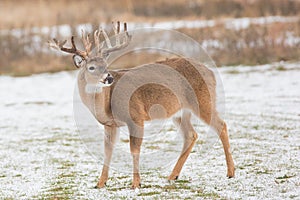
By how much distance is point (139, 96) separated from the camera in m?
8.32

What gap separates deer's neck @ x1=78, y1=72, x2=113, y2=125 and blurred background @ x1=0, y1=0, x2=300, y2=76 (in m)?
14.7

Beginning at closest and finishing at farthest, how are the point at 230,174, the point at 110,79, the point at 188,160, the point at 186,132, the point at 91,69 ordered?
the point at 110,79 → the point at 91,69 → the point at 230,174 → the point at 186,132 → the point at 188,160

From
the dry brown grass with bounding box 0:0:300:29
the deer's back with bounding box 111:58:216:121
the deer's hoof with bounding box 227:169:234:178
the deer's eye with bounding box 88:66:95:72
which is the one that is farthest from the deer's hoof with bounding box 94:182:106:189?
the dry brown grass with bounding box 0:0:300:29

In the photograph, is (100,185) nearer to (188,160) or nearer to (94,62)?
(94,62)

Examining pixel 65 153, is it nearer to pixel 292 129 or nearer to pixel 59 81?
pixel 292 129

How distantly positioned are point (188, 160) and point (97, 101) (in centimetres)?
235

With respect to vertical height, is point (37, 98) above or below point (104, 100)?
below

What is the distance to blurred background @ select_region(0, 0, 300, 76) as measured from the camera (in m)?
23.1

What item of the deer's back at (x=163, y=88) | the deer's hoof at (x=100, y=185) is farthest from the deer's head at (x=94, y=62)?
the deer's hoof at (x=100, y=185)

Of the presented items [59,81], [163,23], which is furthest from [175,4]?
[59,81]

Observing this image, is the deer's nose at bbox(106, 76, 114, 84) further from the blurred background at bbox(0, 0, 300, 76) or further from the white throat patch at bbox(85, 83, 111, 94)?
the blurred background at bbox(0, 0, 300, 76)

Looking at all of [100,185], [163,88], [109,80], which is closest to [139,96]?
[163,88]

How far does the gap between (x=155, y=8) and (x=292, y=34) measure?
27.1ft

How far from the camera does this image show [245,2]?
28.6m
